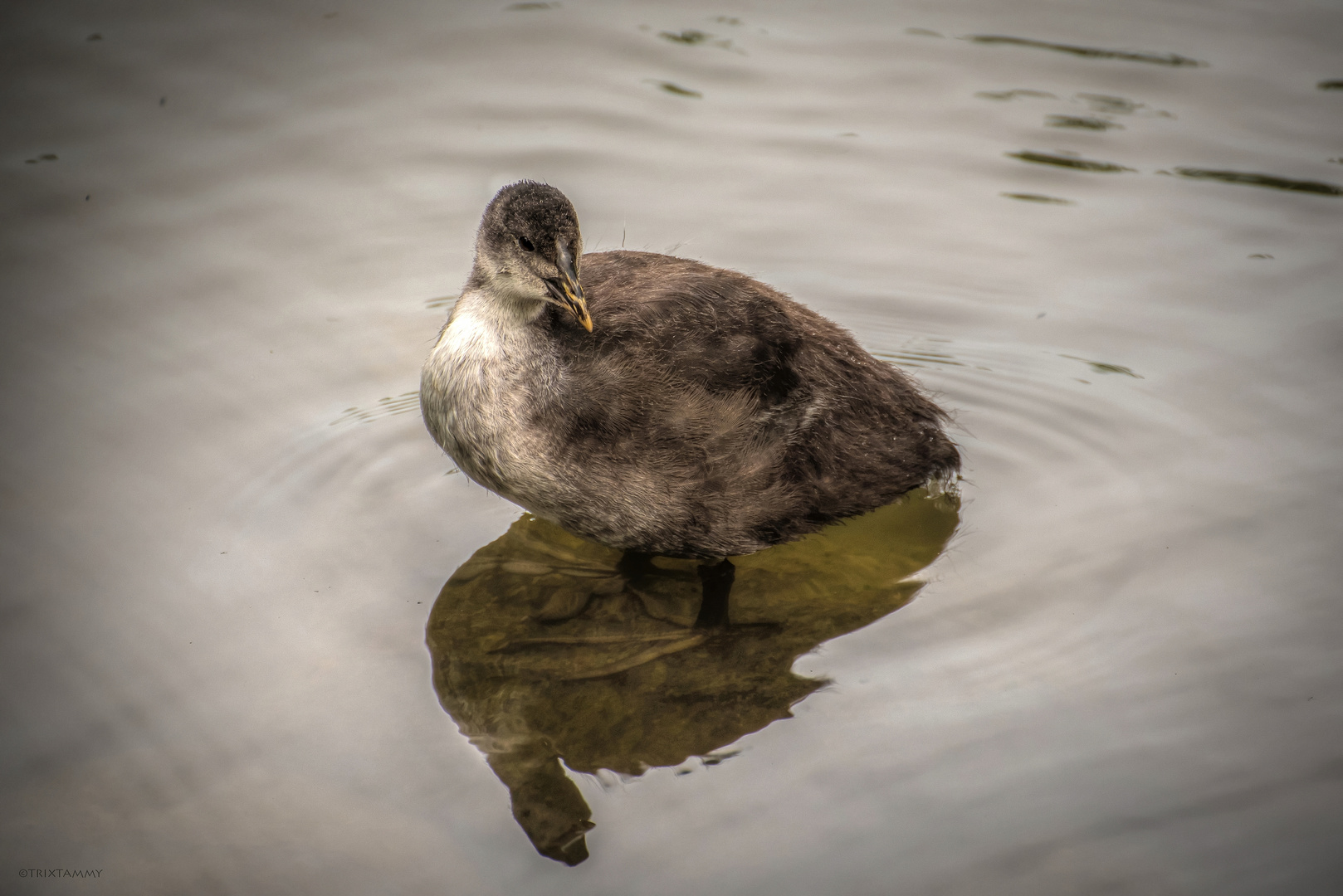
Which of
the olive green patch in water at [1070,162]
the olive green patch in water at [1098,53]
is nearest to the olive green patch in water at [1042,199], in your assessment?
the olive green patch in water at [1070,162]

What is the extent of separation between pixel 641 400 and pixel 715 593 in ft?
2.63

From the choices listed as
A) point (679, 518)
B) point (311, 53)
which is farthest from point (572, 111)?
point (679, 518)

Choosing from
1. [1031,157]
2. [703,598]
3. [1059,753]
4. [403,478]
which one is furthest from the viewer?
[1031,157]

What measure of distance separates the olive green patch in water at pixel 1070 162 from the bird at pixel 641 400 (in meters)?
2.83

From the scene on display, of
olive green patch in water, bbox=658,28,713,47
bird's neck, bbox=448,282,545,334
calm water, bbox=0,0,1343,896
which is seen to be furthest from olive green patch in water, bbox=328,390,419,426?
olive green patch in water, bbox=658,28,713,47

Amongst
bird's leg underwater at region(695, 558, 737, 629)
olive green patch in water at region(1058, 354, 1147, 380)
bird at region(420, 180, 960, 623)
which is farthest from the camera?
olive green patch in water at region(1058, 354, 1147, 380)

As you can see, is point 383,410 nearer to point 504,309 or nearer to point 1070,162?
point 504,309

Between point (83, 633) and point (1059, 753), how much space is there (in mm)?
3156

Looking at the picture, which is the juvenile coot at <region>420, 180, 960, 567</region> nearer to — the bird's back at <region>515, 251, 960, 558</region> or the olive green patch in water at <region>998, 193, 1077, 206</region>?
the bird's back at <region>515, 251, 960, 558</region>

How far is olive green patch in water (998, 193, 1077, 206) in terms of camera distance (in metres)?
6.10

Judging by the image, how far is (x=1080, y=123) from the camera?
6.61 m

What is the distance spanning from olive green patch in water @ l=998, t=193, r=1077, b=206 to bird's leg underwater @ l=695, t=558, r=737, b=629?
292 cm

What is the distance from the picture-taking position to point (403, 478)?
466 centimetres

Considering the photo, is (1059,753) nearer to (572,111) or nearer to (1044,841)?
(1044,841)
